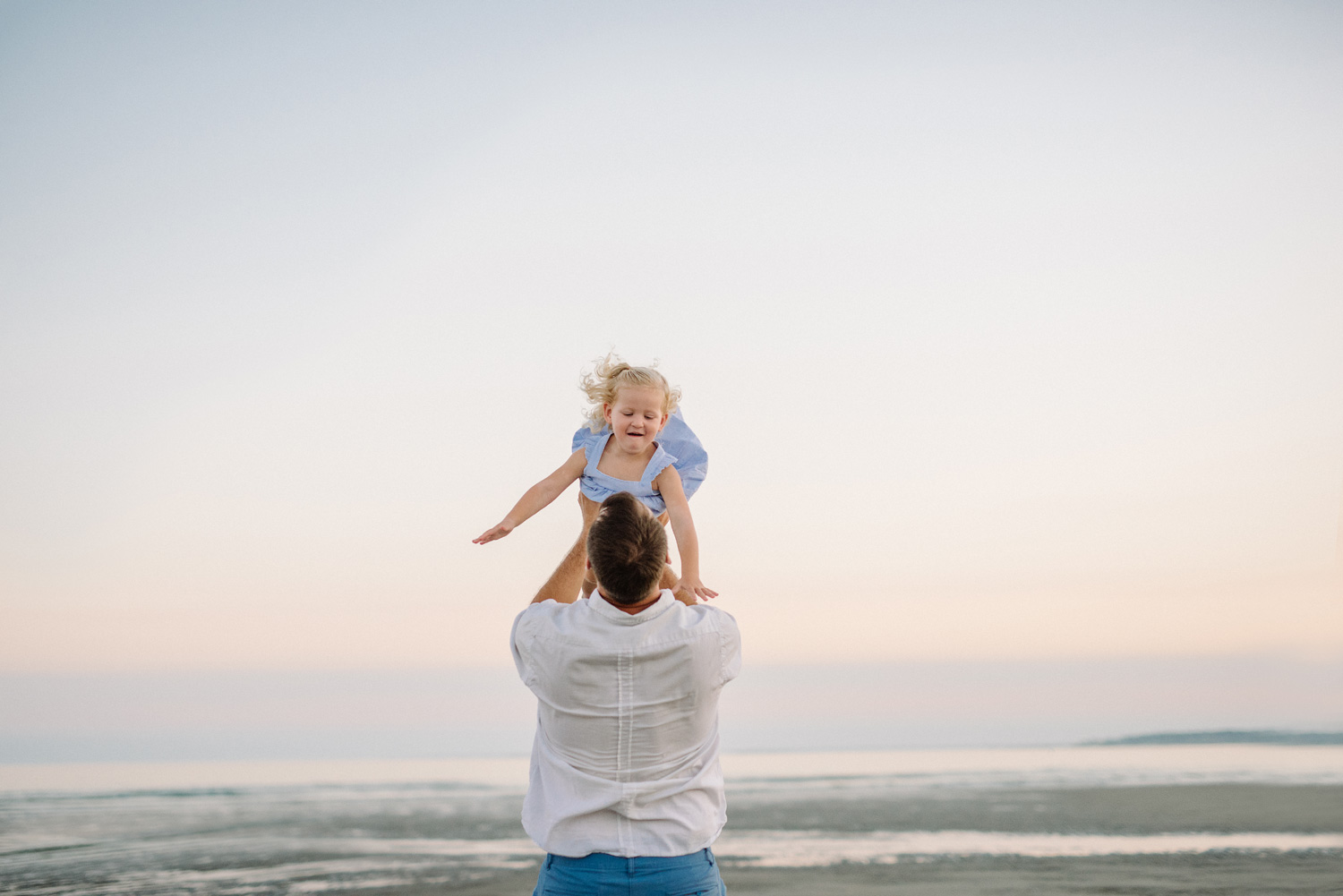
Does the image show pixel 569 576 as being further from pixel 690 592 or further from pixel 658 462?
pixel 658 462

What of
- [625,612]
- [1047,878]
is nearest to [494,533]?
[625,612]

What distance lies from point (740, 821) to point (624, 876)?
9440mm

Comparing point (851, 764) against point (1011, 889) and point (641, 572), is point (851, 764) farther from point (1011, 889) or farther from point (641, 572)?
point (641, 572)

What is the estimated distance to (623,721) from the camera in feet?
8.04

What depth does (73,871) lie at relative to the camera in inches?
357

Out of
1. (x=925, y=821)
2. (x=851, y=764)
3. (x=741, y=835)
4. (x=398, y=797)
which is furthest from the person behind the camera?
(x=851, y=764)

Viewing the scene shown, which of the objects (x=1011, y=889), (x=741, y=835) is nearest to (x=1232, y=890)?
(x=1011, y=889)

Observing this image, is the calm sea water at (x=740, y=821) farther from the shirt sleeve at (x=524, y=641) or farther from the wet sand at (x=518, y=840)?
the shirt sleeve at (x=524, y=641)

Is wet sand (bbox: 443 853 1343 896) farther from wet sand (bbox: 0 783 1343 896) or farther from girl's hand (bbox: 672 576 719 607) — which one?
girl's hand (bbox: 672 576 719 607)

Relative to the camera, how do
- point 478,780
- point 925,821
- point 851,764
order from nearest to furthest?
Answer: point 925,821
point 478,780
point 851,764

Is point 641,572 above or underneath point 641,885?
above

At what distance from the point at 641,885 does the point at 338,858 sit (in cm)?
820

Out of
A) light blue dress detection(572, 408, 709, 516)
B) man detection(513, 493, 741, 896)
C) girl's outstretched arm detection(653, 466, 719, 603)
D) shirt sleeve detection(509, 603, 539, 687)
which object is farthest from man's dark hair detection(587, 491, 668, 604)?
light blue dress detection(572, 408, 709, 516)

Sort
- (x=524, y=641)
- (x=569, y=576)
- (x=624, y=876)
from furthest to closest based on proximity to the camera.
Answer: (x=569, y=576) → (x=524, y=641) → (x=624, y=876)
